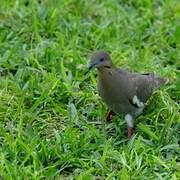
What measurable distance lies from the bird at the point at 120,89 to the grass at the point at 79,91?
148 mm

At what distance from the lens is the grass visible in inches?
170

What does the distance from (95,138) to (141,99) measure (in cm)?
47

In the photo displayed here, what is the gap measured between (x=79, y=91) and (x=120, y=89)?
717 millimetres

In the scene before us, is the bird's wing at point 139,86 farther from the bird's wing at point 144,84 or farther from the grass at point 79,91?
the grass at point 79,91

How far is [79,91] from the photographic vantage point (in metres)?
5.25

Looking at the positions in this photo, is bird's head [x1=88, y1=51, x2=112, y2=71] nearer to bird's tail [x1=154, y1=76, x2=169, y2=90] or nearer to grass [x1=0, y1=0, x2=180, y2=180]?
grass [x1=0, y1=0, x2=180, y2=180]

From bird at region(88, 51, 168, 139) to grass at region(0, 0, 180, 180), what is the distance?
148mm

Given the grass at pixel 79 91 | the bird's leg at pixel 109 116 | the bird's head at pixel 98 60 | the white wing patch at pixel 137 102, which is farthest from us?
the bird's leg at pixel 109 116

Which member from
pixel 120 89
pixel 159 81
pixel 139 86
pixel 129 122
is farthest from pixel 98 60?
pixel 159 81

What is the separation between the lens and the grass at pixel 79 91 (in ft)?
14.1

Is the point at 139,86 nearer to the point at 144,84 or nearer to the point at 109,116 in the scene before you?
the point at 144,84

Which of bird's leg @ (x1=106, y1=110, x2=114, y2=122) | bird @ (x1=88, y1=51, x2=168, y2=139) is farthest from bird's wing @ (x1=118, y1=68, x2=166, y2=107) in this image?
bird's leg @ (x1=106, y1=110, x2=114, y2=122)

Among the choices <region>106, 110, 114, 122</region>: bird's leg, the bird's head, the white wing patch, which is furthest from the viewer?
<region>106, 110, 114, 122</region>: bird's leg

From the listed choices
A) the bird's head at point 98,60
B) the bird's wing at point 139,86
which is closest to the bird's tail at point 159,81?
the bird's wing at point 139,86
